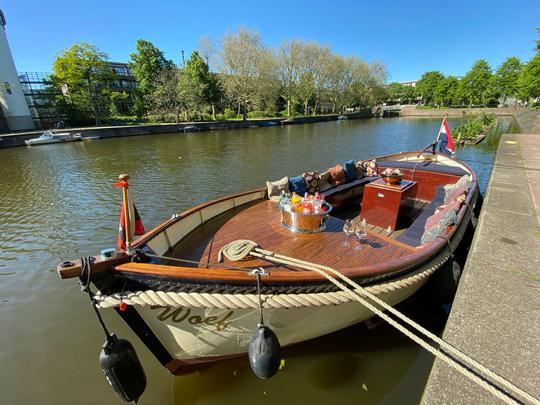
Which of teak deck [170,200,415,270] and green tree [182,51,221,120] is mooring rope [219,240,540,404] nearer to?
A: teak deck [170,200,415,270]

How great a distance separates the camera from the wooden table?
203 inches

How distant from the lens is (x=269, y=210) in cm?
504

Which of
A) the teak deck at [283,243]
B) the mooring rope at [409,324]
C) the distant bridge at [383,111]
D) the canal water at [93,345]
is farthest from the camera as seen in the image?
the distant bridge at [383,111]

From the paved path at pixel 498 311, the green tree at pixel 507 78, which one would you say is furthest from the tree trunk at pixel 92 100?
the green tree at pixel 507 78

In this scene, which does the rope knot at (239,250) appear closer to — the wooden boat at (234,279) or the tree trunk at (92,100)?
the wooden boat at (234,279)

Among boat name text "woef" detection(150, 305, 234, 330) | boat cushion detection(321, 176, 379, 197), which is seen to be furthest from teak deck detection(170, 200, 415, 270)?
boat cushion detection(321, 176, 379, 197)

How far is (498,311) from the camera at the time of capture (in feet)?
8.21

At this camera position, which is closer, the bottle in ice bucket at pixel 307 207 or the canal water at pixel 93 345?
the canal water at pixel 93 345

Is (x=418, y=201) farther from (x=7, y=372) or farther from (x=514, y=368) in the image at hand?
(x=7, y=372)

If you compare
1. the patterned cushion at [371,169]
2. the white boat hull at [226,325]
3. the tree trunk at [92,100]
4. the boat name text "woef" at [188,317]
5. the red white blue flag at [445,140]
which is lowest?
the white boat hull at [226,325]

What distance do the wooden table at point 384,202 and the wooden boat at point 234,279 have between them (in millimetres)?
183

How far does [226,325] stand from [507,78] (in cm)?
7672

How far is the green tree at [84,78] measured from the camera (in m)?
32.9

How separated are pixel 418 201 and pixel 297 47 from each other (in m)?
49.2
